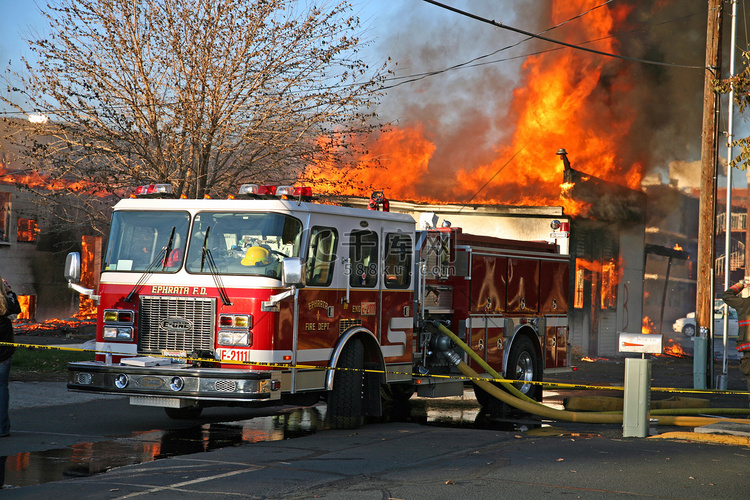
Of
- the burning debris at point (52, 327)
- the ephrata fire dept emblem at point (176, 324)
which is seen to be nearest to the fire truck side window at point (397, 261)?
the ephrata fire dept emblem at point (176, 324)

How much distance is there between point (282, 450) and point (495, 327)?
15.3 ft

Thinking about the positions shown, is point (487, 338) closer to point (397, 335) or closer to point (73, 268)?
point (397, 335)

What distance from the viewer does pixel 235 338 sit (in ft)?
28.0

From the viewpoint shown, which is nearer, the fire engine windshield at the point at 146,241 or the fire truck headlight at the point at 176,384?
the fire truck headlight at the point at 176,384

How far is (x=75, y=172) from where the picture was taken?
1659 centimetres

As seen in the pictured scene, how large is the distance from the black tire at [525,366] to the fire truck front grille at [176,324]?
5.04 metres

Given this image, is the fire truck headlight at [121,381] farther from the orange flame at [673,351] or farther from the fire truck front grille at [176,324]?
the orange flame at [673,351]

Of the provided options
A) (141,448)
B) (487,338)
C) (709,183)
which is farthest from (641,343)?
(709,183)

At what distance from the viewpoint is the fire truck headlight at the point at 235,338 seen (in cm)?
851

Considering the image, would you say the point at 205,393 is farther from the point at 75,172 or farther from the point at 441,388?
the point at 75,172

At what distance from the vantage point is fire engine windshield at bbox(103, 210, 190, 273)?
29.7 ft

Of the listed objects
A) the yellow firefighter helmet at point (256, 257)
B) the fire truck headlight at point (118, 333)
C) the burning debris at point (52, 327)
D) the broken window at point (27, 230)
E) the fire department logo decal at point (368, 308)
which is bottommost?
the burning debris at point (52, 327)

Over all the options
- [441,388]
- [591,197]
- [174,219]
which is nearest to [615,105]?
[591,197]

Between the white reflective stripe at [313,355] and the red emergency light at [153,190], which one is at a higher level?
the red emergency light at [153,190]
